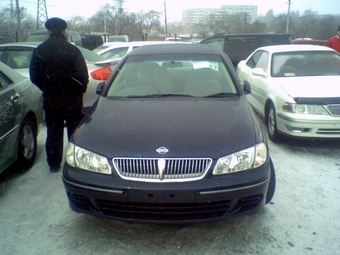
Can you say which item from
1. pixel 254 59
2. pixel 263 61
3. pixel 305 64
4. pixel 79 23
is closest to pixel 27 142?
pixel 263 61

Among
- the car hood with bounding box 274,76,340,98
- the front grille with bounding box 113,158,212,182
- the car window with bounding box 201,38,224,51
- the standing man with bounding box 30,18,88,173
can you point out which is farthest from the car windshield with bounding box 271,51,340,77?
the car window with bounding box 201,38,224,51

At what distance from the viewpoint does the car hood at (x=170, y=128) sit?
263 centimetres

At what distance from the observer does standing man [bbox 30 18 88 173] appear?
3705 mm

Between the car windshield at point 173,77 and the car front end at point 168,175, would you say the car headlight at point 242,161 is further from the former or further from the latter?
the car windshield at point 173,77

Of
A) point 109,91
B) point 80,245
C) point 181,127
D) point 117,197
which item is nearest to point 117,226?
point 80,245

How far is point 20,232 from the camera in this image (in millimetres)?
2885

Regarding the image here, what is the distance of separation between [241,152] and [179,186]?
0.56 meters

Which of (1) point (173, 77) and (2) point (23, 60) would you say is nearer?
(1) point (173, 77)

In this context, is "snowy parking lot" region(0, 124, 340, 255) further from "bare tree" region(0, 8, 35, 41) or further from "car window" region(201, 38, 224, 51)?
"bare tree" region(0, 8, 35, 41)

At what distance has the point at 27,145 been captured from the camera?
4219 mm

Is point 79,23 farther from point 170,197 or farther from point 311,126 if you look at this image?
point 170,197

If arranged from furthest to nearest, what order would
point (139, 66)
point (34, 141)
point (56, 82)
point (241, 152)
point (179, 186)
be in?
point (34, 141)
point (139, 66)
point (56, 82)
point (241, 152)
point (179, 186)

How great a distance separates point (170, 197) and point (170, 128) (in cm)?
65

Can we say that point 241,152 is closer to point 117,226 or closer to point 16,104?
point 117,226
